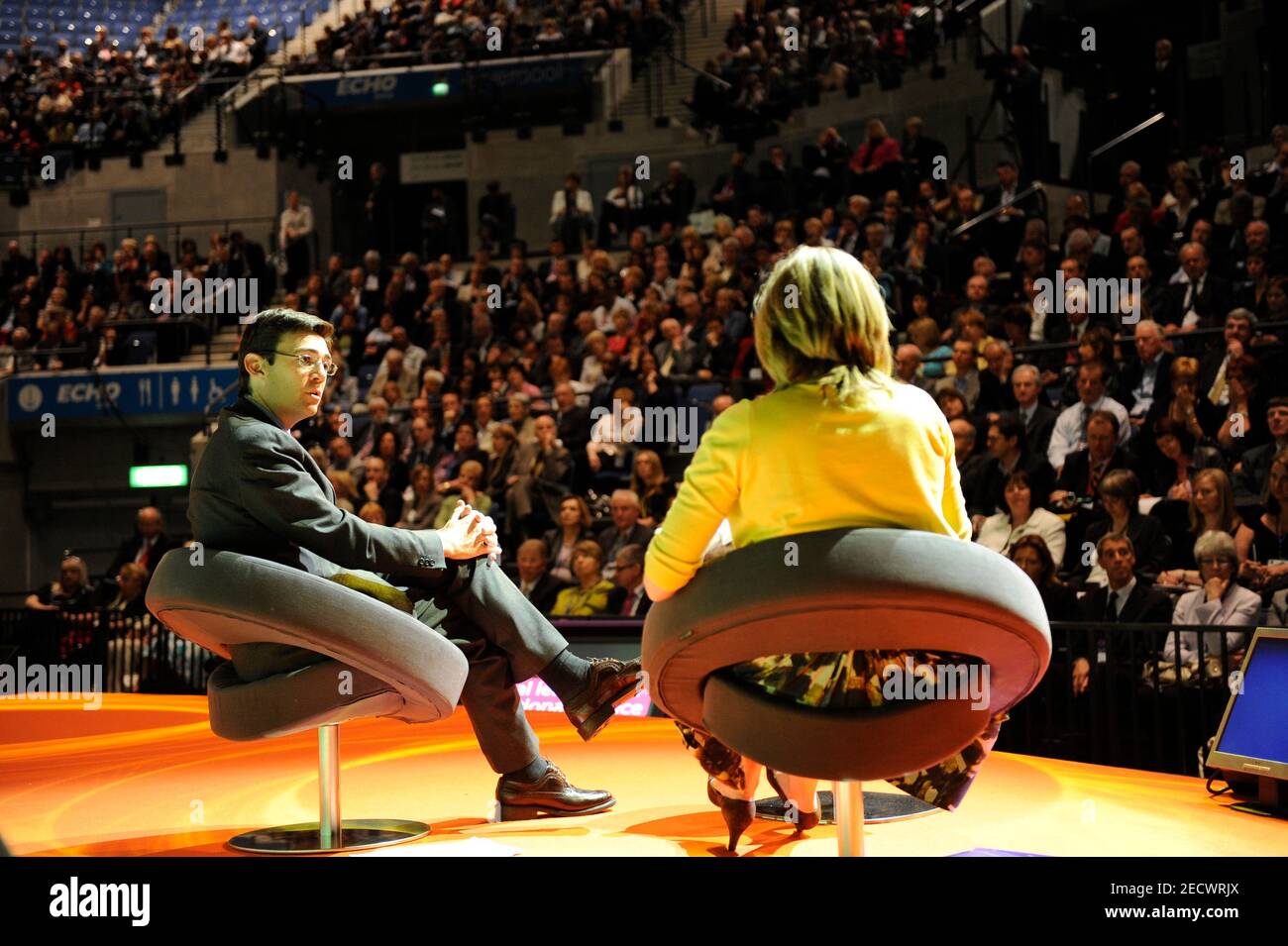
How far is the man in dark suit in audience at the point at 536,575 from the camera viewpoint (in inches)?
275

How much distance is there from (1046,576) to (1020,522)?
81cm

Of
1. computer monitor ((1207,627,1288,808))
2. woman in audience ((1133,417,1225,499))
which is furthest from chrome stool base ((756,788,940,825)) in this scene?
woman in audience ((1133,417,1225,499))

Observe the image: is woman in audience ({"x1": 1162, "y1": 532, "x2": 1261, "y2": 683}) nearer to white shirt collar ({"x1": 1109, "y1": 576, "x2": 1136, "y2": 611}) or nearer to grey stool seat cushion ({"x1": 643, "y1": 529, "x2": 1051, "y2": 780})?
white shirt collar ({"x1": 1109, "y1": 576, "x2": 1136, "y2": 611})

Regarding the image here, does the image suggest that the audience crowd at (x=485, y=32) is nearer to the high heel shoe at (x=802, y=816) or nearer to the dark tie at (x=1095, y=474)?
the dark tie at (x=1095, y=474)

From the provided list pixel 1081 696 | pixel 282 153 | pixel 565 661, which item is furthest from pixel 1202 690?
pixel 282 153

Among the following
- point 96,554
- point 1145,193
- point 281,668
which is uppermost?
point 1145,193

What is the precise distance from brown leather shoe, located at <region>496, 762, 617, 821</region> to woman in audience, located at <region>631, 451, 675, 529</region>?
4.17 meters

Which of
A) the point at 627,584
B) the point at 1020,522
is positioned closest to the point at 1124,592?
the point at 1020,522

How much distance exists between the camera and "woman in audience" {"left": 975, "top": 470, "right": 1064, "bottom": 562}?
585 centimetres

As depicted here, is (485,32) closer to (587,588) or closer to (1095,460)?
(587,588)

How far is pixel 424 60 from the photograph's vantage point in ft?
52.3

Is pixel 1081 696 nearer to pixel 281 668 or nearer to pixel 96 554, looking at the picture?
pixel 281 668

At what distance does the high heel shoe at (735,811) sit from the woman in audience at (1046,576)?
2750mm
